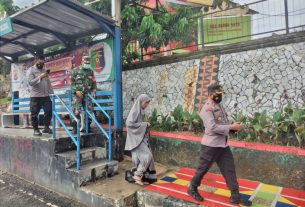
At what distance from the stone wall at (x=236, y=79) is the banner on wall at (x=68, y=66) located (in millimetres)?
1910

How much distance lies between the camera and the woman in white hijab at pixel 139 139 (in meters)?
4.48

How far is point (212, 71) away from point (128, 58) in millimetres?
2996

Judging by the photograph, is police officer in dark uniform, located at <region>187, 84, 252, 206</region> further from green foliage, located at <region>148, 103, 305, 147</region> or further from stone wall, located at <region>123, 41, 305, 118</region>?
stone wall, located at <region>123, 41, 305, 118</region>

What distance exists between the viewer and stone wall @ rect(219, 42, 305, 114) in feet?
18.4

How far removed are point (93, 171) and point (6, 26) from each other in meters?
3.64

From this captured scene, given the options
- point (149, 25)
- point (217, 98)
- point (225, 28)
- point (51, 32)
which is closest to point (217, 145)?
point (217, 98)

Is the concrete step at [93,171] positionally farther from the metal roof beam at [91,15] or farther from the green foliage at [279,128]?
the metal roof beam at [91,15]

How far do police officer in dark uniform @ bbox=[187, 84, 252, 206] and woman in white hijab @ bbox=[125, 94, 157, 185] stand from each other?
1.05 metres

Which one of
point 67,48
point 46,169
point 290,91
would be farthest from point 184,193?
point 67,48

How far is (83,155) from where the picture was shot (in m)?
5.06

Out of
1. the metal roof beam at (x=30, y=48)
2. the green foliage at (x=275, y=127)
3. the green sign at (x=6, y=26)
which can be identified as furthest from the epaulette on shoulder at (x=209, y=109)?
the metal roof beam at (x=30, y=48)

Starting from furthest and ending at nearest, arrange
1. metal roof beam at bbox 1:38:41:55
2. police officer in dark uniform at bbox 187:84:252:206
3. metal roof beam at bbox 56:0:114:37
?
1. metal roof beam at bbox 1:38:41:55
2. metal roof beam at bbox 56:0:114:37
3. police officer in dark uniform at bbox 187:84:252:206

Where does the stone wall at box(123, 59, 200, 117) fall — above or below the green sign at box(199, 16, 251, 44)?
below

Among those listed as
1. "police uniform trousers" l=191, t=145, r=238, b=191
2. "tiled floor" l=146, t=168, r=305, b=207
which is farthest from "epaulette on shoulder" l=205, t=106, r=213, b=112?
"tiled floor" l=146, t=168, r=305, b=207
